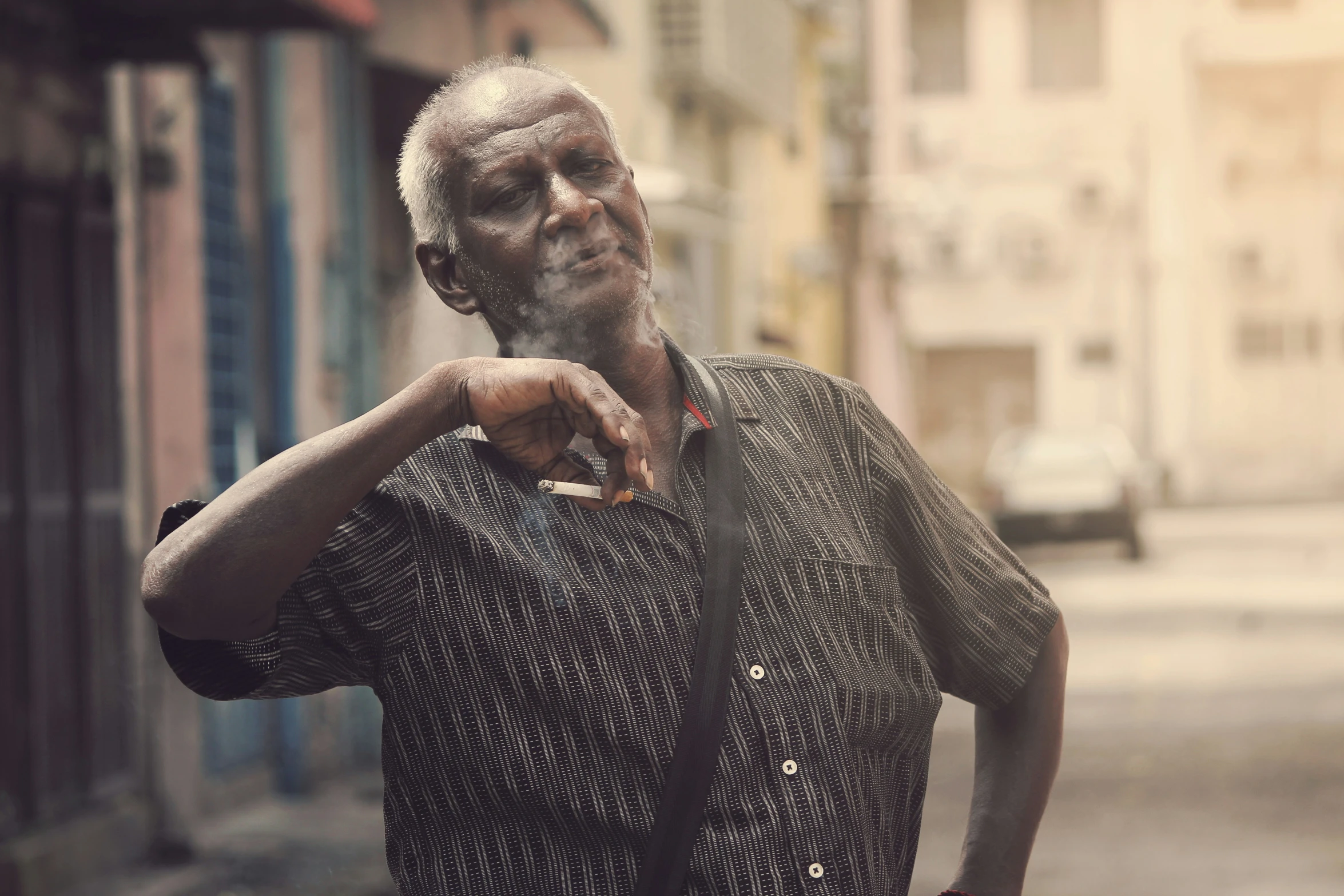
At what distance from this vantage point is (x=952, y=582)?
2121 mm

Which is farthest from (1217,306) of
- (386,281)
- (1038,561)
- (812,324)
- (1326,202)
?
(386,281)

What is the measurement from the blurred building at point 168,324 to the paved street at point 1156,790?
0.41 m

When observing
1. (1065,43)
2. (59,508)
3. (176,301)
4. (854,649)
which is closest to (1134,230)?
(1065,43)

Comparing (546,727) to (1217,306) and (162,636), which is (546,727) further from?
(1217,306)

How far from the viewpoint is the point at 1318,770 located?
8.31 meters

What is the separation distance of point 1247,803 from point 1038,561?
14.3 metres

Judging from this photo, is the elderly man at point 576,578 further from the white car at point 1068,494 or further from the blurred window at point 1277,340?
the blurred window at point 1277,340

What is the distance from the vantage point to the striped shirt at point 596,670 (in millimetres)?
1851

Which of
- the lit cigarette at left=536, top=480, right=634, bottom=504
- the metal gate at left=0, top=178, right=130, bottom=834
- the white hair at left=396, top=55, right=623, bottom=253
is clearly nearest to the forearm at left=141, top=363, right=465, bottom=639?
the lit cigarette at left=536, top=480, right=634, bottom=504

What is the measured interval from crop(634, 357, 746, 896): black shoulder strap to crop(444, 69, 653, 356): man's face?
240mm

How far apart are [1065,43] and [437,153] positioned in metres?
35.3

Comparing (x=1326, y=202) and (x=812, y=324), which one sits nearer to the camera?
(x=812, y=324)

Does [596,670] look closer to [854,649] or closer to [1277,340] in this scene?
[854,649]

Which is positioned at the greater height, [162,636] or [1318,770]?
[162,636]
